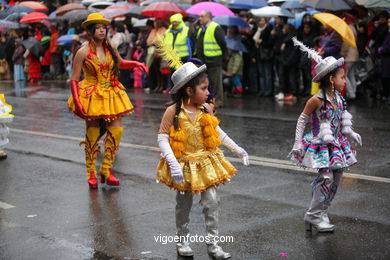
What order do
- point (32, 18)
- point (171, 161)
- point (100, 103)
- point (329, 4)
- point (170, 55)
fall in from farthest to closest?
1. point (32, 18)
2. point (329, 4)
3. point (100, 103)
4. point (170, 55)
5. point (171, 161)

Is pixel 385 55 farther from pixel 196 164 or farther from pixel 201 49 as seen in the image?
pixel 196 164

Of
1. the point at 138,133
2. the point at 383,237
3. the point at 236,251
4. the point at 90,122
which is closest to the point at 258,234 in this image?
the point at 236,251

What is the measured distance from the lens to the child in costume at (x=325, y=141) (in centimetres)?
587

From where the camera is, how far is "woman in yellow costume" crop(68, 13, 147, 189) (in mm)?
7844

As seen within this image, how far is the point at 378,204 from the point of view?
6754 millimetres

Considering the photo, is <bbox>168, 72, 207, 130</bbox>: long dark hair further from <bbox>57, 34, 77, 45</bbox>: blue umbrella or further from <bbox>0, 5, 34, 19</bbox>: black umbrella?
<bbox>0, 5, 34, 19</bbox>: black umbrella

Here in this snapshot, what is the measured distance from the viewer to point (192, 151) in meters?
5.51

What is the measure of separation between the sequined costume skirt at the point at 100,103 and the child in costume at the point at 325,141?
264 cm

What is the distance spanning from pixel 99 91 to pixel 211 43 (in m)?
7.59

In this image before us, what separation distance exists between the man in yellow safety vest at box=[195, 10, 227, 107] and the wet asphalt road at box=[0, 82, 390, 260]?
3717 mm

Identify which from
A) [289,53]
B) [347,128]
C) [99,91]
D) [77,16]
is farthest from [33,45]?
[347,128]

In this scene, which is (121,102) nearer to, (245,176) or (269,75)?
(245,176)

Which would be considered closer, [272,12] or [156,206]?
[156,206]

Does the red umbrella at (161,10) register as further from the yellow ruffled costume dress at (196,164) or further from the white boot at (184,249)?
the white boot at (184,249)
